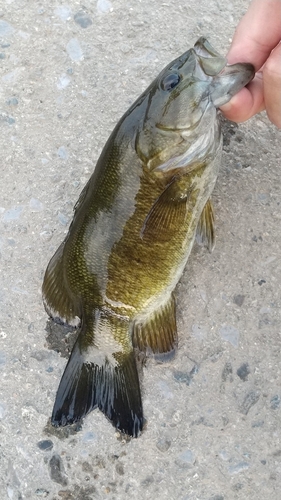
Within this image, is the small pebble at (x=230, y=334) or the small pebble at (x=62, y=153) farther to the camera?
the small pebble at (x=62, y=153)

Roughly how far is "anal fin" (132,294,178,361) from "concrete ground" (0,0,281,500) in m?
0.09

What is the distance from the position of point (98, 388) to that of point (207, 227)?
766mm

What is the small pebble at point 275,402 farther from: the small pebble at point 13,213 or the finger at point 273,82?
the small pebble at point 13,213

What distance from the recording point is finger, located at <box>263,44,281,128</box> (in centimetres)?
186

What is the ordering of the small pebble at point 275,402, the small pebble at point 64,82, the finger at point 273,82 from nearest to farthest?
1. the finger at point 273,82
2. the small pebble at point 275,402
3. the small pebble at point 64,82

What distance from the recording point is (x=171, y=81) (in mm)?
1903

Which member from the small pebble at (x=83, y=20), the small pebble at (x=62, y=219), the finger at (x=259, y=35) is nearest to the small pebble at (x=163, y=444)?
the small pebble at (x=62, y=219)

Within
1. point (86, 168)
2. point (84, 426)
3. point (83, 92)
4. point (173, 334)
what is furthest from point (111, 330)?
point (83, 92)

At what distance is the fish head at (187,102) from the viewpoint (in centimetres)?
188

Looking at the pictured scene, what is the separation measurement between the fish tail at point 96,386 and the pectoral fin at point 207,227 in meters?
0.53

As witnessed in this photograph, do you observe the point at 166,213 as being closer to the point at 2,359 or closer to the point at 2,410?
the point at 2,359

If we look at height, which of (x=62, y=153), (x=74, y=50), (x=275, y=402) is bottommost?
(x=275, y=402)

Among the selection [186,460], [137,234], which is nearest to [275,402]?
[186,460]

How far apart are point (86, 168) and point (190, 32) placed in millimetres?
782
